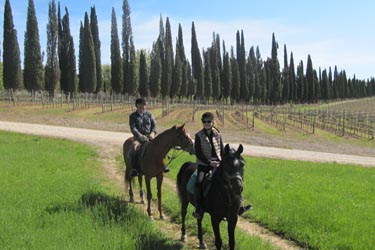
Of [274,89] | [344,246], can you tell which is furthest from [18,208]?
[274,89]

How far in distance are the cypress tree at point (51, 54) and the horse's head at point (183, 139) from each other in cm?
4914

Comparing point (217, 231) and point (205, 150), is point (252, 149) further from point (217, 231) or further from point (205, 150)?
point (217, 231)

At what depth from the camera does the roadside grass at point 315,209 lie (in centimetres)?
781

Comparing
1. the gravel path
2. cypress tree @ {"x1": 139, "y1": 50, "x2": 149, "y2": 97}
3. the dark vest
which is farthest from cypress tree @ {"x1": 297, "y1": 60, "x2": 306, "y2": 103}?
the dark vest

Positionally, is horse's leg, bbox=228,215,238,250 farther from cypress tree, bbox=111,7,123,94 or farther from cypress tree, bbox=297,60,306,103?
cypress tree, bbox=297,60,306,103

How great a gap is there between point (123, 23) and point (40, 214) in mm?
62548

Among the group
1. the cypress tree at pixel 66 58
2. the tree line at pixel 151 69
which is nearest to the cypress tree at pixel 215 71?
the tree line at pixel 151 69

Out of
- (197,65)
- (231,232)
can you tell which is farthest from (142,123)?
(197,65)

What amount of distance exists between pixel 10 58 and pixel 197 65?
4072 centimetres

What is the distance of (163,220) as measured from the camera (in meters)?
9.44

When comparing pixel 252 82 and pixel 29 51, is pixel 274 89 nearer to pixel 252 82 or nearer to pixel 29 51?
pixel 252 82

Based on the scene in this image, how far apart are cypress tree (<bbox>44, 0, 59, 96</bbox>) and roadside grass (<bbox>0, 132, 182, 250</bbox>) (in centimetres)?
4278

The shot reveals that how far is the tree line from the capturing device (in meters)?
51.4

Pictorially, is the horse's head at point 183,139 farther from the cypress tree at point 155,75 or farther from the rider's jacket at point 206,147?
the cypress tree at point 155,75
